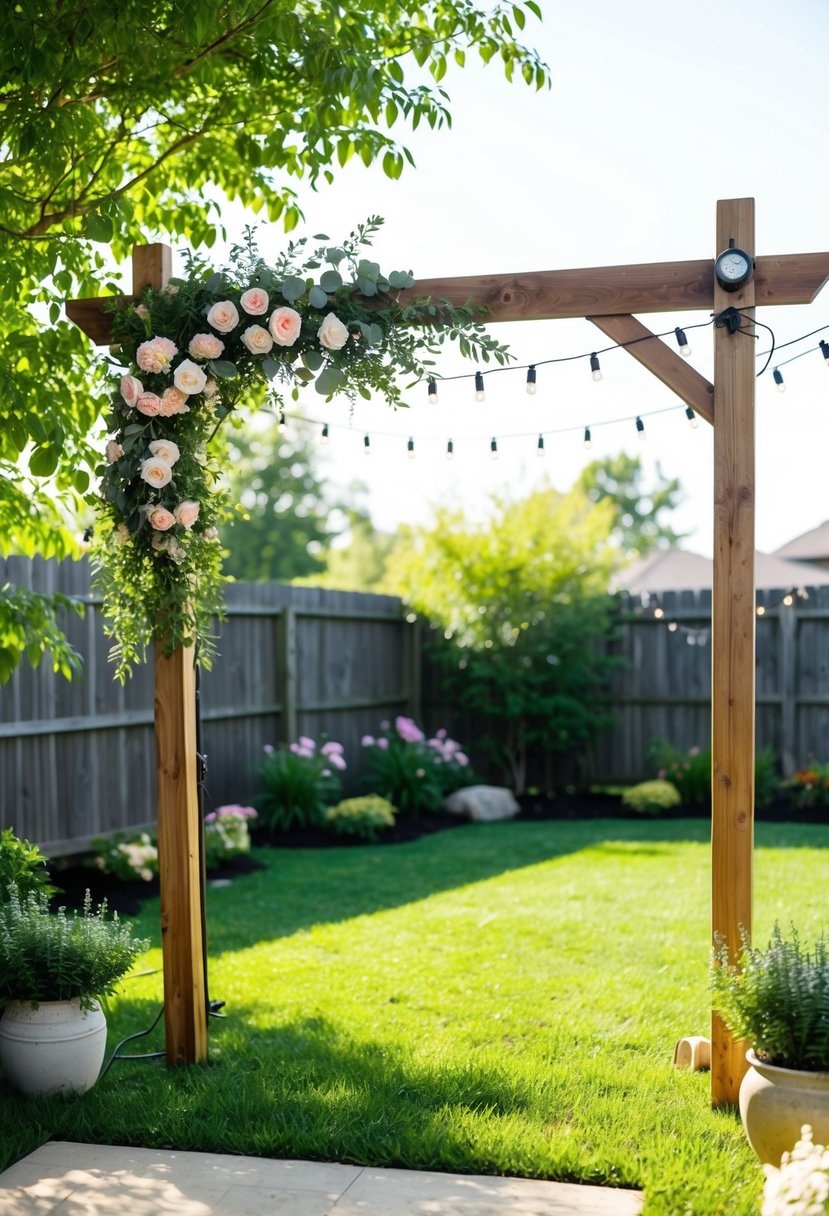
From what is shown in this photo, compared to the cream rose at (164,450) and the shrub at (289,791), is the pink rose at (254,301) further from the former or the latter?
the shrub at (289,791)

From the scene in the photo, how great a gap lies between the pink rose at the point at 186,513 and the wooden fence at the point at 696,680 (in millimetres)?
7375

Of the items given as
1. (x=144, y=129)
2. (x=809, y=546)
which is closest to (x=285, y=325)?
(x=144, y=129)

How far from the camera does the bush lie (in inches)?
385

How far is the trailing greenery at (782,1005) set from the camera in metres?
2.91

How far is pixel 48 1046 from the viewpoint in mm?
3555

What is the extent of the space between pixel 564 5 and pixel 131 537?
365 cm

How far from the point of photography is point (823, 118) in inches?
260

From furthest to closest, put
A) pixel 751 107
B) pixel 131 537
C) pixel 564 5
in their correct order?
pixel 751 107 → pixel 564 5 → pixel 131 537

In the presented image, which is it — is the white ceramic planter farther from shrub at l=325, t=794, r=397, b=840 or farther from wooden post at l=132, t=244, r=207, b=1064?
shrub at l=325, t=794, r=397, b=840

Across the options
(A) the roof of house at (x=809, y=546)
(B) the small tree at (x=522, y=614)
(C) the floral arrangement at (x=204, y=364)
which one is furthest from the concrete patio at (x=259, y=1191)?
(A) the roof of house at (x=809, y=546)

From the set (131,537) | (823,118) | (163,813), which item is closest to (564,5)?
(823,118)

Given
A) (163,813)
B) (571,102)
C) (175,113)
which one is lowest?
(163,813)

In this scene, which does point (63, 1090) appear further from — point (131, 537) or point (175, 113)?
point (175, 113)

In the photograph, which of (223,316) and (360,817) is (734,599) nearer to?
(223,316)
